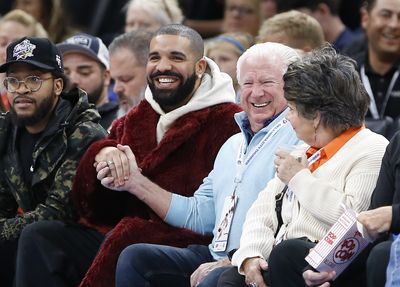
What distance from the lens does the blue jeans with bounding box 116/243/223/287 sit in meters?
5.92

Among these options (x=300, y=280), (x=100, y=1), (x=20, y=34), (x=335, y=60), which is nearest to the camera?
(x=300, y=280)

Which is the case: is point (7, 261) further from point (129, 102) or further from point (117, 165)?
point (129, 102)

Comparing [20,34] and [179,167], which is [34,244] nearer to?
[179,167]

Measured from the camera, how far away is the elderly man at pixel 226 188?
5.92 metres

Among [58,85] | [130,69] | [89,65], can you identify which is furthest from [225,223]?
[89,65]

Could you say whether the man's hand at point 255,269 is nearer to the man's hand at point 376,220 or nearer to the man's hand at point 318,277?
the man's hand at point 318,277

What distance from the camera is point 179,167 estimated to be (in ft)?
21.1

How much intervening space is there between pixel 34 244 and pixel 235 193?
46.9 inches

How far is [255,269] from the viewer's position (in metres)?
5.34

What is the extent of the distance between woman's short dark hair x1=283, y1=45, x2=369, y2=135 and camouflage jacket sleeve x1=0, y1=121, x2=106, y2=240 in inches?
68.2

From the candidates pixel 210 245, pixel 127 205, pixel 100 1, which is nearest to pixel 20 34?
pixel 100 1

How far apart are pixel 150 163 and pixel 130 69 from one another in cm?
159

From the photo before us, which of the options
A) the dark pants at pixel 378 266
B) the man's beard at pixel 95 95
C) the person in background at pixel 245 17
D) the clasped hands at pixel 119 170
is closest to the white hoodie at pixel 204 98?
the clasped hands at pixel 119 170

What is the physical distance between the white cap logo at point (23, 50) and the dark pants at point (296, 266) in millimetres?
2348
